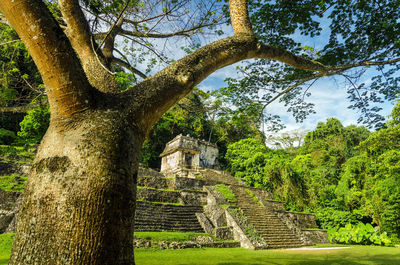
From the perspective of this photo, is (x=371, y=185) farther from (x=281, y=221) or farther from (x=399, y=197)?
(x=281, y=221)

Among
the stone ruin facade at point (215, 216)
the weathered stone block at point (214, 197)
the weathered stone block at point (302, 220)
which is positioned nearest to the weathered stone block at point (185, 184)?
the stone ruin facade at point (215, 216)

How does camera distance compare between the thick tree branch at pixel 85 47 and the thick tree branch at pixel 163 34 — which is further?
the thick tree branch at pixel 163 34

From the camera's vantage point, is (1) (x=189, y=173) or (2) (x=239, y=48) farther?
(1) (x=189, y=173)

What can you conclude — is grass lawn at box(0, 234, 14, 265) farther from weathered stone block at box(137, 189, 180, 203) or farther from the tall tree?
weathered stone block at box(137, 189, 180, 203)

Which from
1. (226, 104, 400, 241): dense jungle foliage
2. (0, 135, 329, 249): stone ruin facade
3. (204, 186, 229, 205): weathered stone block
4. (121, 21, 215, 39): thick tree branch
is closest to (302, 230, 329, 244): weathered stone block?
(0, 135, 329, 249): stone ruin facade

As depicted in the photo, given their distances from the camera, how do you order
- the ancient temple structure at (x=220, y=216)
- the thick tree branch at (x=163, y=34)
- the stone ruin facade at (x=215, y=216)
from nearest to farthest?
the thick tree branch at (x=163, y=34) → the stone ruin facade at (x=215, y=216) → the ancient temple structure at (x=220, y=216)

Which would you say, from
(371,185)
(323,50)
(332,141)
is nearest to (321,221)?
(371,185)

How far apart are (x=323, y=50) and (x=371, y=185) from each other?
46.5 feet

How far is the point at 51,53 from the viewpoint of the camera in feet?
4.76

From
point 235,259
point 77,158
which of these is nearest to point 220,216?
point 235,259

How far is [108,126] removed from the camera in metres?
1.55

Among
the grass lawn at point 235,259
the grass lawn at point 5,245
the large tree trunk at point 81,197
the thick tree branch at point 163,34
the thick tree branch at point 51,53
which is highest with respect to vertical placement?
the thick tree branch at point 163,34

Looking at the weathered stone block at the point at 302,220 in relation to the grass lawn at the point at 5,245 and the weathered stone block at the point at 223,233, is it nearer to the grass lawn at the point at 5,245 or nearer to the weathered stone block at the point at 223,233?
the weathered stone block at the point at 223,233

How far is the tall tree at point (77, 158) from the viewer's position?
1232 millimetres
